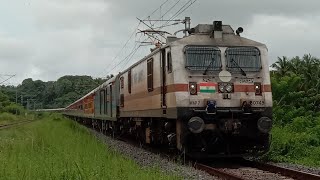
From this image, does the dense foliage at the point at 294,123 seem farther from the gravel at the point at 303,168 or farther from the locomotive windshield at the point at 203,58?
the locomotive windshield at the point at 203,58

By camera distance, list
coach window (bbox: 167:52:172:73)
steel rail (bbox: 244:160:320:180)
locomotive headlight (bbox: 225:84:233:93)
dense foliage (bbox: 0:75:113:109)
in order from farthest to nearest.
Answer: dense foliage (bbox: 0:75:113:109) → coach window (bbox: 167:52:172:73) → locomotive headlight (bbox: 225:84:233:93) → steel rail (bbox: 244:160:320:180)

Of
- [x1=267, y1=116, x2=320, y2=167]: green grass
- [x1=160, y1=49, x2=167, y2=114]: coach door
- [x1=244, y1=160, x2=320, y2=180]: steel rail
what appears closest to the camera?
[x1=244, y1=160, x2=320, y2=180]: steel rail

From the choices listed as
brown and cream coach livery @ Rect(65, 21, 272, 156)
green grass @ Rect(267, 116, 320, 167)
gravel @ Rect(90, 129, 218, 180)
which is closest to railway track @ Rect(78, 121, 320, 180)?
gravel @ Rect(90, 129, 218, 180)

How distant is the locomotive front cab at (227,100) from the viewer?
1184 cm

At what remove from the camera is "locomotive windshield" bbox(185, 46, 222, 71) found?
1212 cm

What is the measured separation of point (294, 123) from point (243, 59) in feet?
27.4

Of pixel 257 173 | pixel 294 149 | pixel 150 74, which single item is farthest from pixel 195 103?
pixel 294 149

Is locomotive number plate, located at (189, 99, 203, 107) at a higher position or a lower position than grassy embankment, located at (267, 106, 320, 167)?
higher

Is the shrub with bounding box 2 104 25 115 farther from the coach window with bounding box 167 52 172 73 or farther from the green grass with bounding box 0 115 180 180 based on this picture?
the green grass with bounding box 0 115 180 180

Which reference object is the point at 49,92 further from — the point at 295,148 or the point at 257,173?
the point at 257,173

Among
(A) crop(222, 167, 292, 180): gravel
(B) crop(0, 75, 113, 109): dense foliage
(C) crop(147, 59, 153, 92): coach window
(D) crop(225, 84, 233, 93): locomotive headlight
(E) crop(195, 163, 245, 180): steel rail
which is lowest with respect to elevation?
(A) crop(222, 167, 292, 180): gravel

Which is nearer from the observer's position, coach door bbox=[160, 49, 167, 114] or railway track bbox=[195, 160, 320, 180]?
railway track bbox=[195, 160, 320, 180]

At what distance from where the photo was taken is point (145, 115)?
51.0ft

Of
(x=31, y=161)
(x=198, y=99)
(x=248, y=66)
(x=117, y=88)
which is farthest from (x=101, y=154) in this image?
(x=117, y=88)
